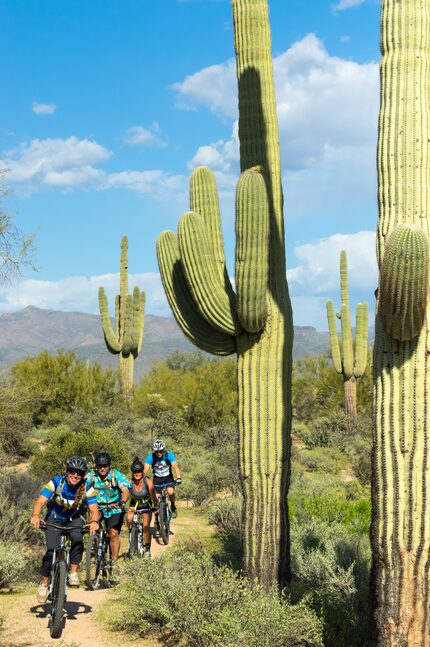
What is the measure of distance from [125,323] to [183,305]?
51.1ft

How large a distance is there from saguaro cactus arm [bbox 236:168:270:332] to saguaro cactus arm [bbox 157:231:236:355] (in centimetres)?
64

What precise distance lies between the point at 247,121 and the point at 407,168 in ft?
9.44

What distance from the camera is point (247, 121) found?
8703 millimetres

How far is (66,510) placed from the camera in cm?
747

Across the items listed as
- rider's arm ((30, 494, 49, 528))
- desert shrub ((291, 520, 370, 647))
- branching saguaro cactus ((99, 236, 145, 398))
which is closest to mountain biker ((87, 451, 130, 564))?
rider's arm ((30, 494, 49, 528))

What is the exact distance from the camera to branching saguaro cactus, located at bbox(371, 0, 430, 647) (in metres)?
5.99

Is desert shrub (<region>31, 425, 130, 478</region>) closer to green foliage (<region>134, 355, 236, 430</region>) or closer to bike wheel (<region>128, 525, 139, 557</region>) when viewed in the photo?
bike wheel (<region>128, 525, 139, 557</region>)

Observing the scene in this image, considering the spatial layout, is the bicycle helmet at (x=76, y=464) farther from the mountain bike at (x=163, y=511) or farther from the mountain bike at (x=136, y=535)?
the mountain bike at (x=163, y=511)

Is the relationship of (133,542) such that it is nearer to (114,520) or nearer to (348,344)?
(114,520)

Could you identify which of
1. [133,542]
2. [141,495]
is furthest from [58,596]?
[141,495]

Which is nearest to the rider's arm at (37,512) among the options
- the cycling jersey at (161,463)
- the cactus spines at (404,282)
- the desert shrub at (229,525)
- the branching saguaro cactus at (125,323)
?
the desert shrub at (229,525)

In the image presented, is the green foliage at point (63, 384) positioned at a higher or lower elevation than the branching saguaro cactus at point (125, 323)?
lower

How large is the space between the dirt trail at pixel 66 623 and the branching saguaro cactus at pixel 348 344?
15.1 meters

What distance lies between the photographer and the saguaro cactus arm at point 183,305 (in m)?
8.59
